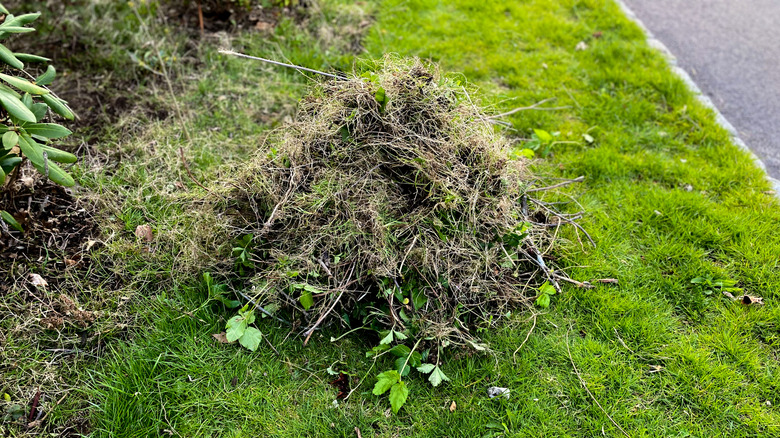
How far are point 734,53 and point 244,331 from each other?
16.2 feet

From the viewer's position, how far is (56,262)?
2.92 metres

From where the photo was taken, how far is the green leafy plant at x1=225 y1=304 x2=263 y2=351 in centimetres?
258

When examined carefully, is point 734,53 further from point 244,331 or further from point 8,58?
point 8,58

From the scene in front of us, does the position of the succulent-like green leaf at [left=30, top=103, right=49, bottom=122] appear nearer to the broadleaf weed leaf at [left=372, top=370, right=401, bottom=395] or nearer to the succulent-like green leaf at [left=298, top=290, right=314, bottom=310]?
the succulent-like green leaf at [left=298, top=290, right=314, bottom=310]

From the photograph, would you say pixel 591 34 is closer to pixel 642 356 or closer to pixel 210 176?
pixel 642 356

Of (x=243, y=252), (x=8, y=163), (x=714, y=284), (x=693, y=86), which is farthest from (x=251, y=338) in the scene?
(x=693, y=86)

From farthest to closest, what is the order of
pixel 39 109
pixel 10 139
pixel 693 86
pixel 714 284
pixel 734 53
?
pixel 734 53 < pixel 693 86 < pixel 714 284 < pixel 39 109 < pixel 10 139

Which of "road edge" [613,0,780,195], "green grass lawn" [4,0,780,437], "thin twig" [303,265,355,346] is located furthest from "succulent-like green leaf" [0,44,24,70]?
"road edge" [613,0,780,195]

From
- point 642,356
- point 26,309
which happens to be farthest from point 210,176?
point 642,356

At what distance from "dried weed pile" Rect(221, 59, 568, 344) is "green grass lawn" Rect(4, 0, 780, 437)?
230mm

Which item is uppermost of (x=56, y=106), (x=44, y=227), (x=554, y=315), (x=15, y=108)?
(x=15, y=108)

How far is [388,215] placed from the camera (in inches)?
106

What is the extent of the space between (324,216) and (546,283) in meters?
1.24

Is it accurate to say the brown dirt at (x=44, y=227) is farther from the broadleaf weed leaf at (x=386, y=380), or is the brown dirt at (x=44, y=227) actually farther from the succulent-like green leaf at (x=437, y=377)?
the succulent-like green leaf at (x=437, y=377)
